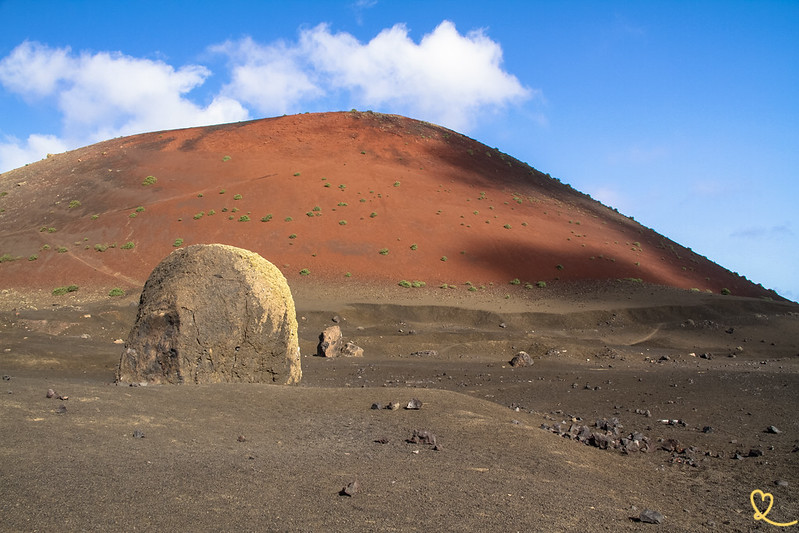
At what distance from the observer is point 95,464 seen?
505 cm

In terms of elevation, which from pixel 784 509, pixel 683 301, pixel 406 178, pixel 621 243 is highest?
pixel 406 178

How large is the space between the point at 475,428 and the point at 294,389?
345cm

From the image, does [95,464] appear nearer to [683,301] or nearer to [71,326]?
[71,326]

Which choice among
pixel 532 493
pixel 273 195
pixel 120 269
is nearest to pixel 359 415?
pixel 532 493

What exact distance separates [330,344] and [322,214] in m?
20.8

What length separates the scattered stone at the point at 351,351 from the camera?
696 inches

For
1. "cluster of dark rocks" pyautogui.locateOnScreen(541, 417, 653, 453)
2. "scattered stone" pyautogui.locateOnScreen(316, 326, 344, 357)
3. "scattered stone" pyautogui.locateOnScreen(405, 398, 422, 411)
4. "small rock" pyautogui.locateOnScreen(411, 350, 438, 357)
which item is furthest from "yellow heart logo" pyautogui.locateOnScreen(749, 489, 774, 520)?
"scattered stone" pyautogui.locateOnScreen(316, 326, 344, 357)

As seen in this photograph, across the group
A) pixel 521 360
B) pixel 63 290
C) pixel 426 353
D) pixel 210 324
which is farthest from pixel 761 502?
pixel 63 290

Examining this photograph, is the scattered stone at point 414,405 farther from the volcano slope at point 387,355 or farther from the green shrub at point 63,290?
the green shrub at point 63,290

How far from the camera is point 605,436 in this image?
24.6ft

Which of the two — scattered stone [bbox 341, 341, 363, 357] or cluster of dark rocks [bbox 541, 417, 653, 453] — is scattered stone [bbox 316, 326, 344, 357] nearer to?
scattered stone [bbox 341, 341, 363, 357]

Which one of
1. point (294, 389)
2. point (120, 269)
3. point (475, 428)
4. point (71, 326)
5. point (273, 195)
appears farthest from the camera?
point (273, 195)

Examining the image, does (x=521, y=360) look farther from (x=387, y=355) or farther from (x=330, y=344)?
(x=330, y=344)

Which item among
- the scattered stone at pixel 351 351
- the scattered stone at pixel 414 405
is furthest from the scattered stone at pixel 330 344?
the scattered stone at pixel 414 405
